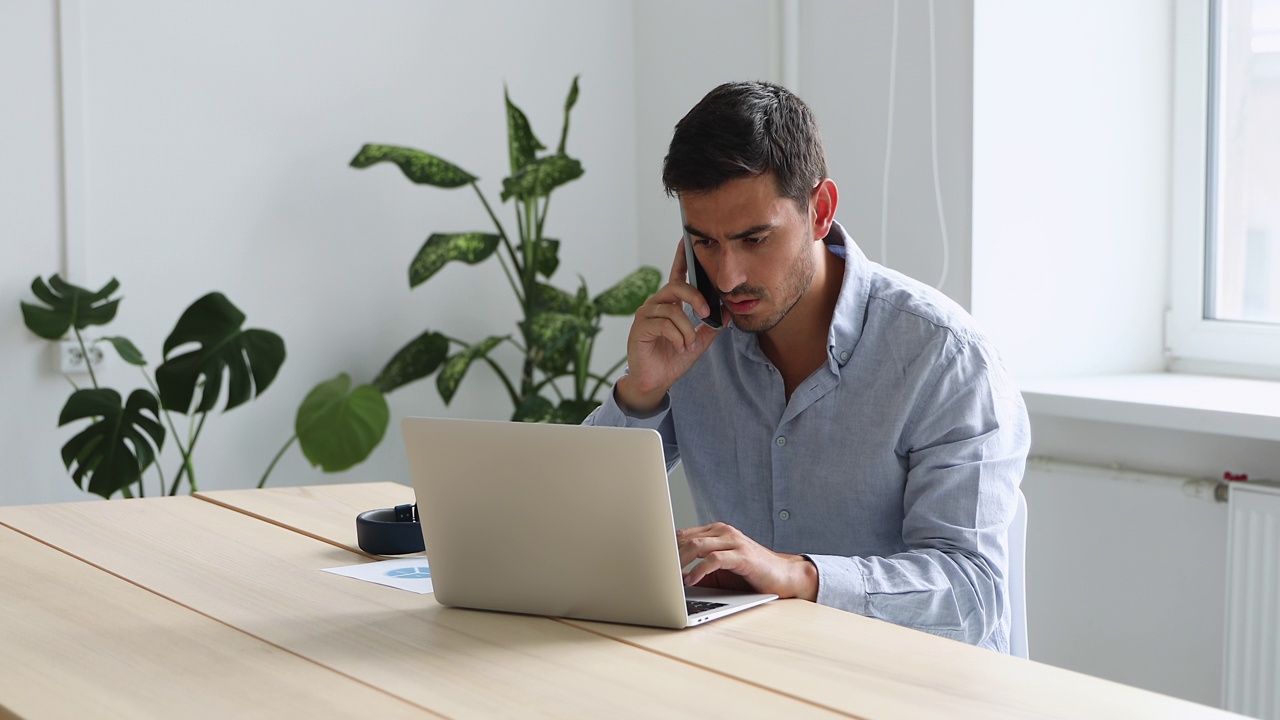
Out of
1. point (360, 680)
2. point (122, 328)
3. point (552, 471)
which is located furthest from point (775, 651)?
point (122, 328)

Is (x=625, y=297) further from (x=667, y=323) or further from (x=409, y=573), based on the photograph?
(x=409, y=573)

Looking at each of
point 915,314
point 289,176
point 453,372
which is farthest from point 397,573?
point 289,176

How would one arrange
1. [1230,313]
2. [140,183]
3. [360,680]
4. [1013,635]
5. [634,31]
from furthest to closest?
[634,31] → [140,183] → [1230,313] → [1013,635] → [360,680]

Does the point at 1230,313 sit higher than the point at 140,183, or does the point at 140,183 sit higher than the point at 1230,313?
the point at 140,183

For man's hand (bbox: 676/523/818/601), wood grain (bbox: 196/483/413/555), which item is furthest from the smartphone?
wood grain (bbox: 196/483/413/555)

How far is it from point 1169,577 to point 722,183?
4.43ft

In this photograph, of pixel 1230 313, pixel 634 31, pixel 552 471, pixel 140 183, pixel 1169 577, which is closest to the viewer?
pixel 552 471

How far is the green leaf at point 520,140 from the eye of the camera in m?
3.06

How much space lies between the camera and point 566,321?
300 cm

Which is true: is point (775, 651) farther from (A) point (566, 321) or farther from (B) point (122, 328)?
(B) point (122, 328)

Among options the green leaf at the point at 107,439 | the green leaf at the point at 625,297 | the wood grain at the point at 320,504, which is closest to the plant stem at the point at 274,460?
the green leaf at the point at 107,439

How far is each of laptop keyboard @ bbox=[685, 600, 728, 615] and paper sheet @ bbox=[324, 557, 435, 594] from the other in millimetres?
295

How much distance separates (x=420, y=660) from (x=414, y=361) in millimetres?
2012

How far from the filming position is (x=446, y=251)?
2986 mm
